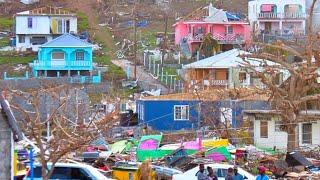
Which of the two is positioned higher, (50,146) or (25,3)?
(25,3)

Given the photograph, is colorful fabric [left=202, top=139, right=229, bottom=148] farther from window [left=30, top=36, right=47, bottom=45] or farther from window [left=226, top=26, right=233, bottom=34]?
window [left=30, top=36, right=47, bottom=45]

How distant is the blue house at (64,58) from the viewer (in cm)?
5088

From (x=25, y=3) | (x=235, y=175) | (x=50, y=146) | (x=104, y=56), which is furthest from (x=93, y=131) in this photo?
(x=25, y=3)

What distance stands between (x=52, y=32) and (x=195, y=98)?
26669mm

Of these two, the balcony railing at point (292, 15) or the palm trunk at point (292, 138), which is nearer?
the palm trunk at point (292, 138)

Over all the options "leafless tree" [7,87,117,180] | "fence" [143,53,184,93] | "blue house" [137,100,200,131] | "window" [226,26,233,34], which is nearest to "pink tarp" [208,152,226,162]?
"leafless tree" [7,87,117,180]

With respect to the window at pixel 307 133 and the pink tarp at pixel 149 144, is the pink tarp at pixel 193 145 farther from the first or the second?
the window at pixel 307 133

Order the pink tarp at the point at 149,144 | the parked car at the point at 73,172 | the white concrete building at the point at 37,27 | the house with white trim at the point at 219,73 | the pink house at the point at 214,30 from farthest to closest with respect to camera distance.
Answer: the white concrete building at the point at 37,27
the pink house at the point at 214,30
the house with white trim at the point at 219,73
the pink tarp at the point at 149,144
the parked car at the point at 73,172

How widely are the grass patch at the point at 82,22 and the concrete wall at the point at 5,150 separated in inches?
2062

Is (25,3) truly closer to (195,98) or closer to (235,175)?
(195,98)

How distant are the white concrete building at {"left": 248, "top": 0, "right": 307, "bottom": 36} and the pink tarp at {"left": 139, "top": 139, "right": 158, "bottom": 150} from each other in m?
37.4

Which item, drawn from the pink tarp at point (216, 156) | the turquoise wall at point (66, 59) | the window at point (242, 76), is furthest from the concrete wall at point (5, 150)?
the turquoise wall at point (66, 59)

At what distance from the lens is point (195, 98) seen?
33.6 metres

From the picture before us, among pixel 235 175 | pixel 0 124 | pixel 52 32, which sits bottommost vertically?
pixel 235 175
